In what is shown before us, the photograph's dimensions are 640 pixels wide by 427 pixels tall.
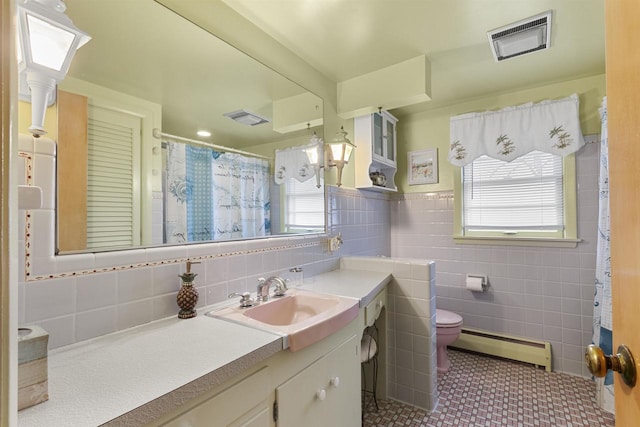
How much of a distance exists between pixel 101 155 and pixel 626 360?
155cm

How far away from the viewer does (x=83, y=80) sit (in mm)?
1044

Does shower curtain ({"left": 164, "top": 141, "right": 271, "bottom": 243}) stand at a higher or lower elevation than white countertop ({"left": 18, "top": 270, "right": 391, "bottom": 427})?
Answer: higher

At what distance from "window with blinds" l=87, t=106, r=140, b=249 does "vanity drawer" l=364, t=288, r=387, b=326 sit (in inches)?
45.5

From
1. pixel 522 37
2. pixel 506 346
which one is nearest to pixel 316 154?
pixel 522 37

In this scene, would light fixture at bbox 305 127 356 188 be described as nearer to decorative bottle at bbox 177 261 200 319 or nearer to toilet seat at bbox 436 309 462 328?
decorative bottle at bbox 177 261 200 319

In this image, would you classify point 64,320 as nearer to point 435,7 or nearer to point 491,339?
point 435,7

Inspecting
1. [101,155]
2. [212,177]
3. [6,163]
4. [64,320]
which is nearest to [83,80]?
[101,155]

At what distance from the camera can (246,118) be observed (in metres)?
1.71

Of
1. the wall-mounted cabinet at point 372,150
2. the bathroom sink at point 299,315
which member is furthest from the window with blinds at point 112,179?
A: the wall-mounted cabinet at point 372,150

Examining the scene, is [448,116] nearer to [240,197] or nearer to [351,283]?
[351,283]

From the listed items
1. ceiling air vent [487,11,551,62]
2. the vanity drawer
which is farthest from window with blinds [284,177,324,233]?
ceiling air vent [487,11,551,62]

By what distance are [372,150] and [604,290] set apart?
183 centimetres

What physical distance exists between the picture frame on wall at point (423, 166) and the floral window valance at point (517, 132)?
0.62ft

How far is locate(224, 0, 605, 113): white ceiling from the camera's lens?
5.13 ft
